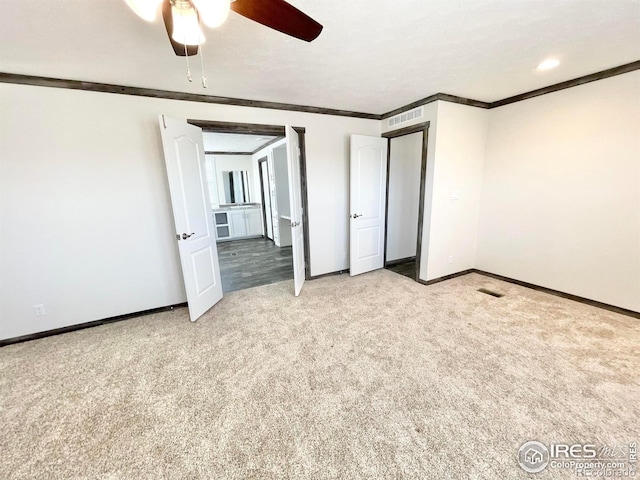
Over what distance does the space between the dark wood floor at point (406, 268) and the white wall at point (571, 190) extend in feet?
3.93

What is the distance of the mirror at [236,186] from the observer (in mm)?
7246

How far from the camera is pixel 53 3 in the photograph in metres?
1.41

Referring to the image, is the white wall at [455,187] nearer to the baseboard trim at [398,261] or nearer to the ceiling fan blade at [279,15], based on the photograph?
the baseboard trim at [398,261]

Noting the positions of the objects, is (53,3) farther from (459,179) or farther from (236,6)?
(459,179)

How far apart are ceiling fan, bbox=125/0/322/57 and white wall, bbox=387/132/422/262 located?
126 inches

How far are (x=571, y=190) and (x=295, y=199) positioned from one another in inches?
127

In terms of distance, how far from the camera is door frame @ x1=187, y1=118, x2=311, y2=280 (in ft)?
9.90

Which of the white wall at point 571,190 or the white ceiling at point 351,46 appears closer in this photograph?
the white ceiling at point 351,46

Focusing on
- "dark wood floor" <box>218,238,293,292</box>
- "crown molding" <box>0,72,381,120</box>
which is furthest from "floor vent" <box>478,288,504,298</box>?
"crown molding" <box>0,72,381,120</box>

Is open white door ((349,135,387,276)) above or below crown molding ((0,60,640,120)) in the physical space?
below

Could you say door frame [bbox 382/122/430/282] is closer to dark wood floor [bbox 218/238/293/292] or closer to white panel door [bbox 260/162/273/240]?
dark wood floor [bbox 218/238/293/292]

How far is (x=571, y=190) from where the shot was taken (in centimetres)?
293

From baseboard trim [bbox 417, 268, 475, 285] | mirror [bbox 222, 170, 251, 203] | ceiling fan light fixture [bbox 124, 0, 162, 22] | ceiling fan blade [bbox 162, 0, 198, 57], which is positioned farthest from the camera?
mirror [bbox 222, 170, 251, 203]

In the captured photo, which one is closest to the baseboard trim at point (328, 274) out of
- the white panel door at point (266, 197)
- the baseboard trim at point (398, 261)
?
the baseboard trim at point (398, 261)
